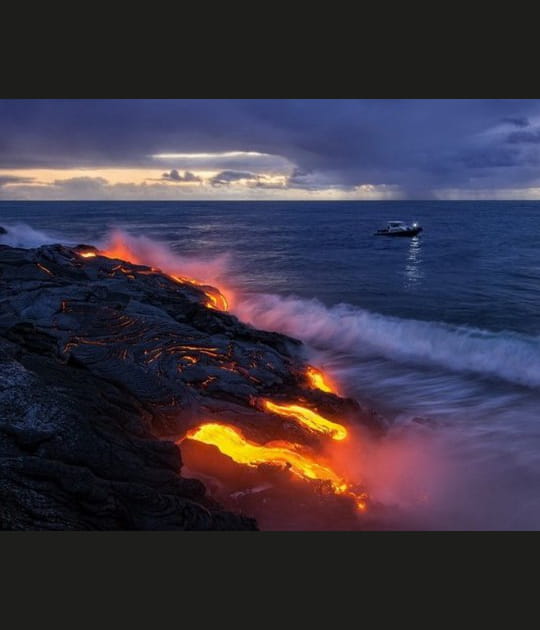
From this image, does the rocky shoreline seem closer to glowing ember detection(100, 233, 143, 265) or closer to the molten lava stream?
the molten lava stream

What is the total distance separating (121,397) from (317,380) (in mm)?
4361

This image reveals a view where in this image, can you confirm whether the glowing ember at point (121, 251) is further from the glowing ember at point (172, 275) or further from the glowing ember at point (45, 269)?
the glowing ember at point (45, 269)

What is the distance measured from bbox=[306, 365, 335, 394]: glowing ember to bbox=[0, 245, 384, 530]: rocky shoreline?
195 mm

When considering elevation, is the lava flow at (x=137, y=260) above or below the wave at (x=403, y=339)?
above

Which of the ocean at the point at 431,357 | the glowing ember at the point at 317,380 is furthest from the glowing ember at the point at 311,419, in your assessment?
the glowing ember at the point at 317,380

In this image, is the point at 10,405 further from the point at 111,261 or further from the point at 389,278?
the point at 389,278

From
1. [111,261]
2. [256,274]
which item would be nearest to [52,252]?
[111,261]

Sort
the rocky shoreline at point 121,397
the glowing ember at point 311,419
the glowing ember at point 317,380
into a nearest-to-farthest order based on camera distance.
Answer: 1. the rocky shoreline at point 121,397
2. the glowing ember at point 311,419
3. the glowing ember at point 317,380

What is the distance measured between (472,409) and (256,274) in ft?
47.8

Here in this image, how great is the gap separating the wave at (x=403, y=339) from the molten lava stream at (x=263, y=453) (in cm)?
531

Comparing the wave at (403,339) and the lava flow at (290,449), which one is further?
the wave at (403,339)

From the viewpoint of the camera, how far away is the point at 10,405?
519cm

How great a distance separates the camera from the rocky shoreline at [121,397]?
474 centimetres

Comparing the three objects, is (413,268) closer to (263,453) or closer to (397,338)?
(397,338)
